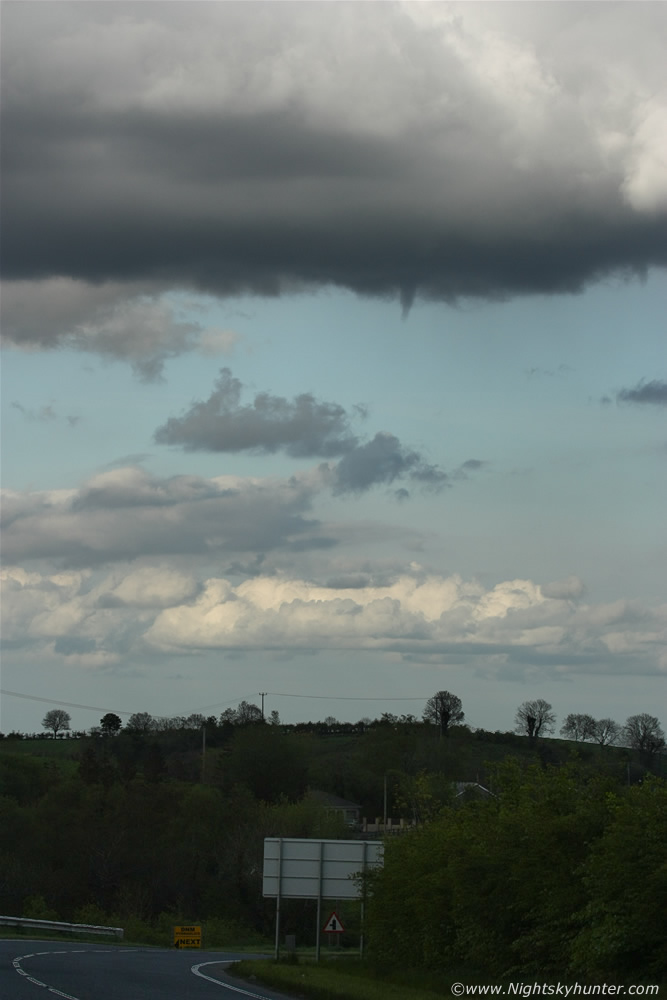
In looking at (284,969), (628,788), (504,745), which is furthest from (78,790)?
(504,745)

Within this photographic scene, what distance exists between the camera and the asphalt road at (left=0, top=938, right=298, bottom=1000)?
24078mm

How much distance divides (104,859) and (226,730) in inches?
A: 3475

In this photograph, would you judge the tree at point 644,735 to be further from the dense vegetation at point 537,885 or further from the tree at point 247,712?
the dense vegetation at point 537,885

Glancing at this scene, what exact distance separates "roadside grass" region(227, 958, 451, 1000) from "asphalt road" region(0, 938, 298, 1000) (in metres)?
A: 0.66

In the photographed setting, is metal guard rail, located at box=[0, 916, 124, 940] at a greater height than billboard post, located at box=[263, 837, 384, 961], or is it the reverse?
billboard post, located at box=[263, 837, 384, 961]

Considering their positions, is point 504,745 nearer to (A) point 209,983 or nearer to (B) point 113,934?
(B) point 113,934

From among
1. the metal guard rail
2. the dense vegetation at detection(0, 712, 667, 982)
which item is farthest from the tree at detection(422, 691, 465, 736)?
the metal guard rail

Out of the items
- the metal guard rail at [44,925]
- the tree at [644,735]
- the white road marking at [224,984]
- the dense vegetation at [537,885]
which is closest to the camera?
the dense vegetation at [537,885]

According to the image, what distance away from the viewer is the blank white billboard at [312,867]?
41.3m

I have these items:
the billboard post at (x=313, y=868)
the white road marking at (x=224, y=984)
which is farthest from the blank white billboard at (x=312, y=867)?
the white road marking at (x=224, y=984)

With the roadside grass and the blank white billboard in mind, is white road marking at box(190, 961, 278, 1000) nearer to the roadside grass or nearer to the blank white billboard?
the roadside grass

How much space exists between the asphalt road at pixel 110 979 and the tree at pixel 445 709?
151 meters

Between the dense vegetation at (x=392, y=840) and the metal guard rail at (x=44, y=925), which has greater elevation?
the dense vegetation at (x=392, y=840)

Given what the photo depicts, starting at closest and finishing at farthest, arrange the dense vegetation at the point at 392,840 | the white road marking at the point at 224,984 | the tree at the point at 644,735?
the dense vegetation at the point at 392,840
the white road marking at the point at 224,984
the tree at the point at 644,735
